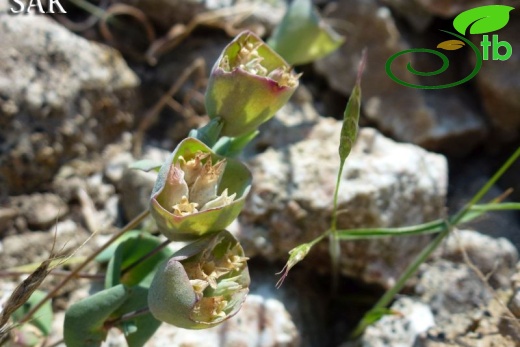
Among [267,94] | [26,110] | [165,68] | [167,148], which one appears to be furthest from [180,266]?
[165,68]

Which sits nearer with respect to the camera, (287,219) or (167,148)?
(287,219)

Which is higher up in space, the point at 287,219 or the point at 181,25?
the point at 181,25

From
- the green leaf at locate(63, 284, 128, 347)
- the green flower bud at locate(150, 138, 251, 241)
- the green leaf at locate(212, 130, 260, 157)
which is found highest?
the green flower bud at locate(150, 138, 251, 241)

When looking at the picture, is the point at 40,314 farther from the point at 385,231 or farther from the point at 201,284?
the point at 385,231

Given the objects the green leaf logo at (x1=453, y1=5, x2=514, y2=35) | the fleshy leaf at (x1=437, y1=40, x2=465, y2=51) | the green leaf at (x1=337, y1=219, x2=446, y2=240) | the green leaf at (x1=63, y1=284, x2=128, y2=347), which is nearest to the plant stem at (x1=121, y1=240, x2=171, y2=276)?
the green leaf at (x1=63, y1=284, x2=128, y2=347)

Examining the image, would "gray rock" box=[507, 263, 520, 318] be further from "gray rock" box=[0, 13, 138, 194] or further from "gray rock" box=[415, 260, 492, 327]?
"gray rock" box=[0, 13, 138, 194]

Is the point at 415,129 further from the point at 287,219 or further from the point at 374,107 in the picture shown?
the point at 287,219

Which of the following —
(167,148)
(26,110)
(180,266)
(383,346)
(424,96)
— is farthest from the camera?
(424,96)
